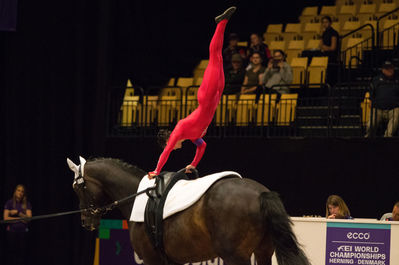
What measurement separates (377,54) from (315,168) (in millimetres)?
2545

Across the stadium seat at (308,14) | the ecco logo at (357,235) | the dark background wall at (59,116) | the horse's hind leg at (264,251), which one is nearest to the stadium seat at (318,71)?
the dark background wall at (59,116)

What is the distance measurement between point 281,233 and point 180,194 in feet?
3.41

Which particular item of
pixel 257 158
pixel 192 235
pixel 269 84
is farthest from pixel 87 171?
pixel 269 84

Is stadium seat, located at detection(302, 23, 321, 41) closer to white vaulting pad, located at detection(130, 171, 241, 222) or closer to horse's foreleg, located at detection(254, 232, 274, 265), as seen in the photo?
white vaulting pad, located at detection(130, 171, 241, 222)

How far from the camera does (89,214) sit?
6695 millimetres

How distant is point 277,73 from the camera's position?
11.4 metres

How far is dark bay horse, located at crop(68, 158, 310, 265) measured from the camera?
5469mm

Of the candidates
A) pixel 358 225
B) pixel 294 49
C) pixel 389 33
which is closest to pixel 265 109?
pixel 294 49

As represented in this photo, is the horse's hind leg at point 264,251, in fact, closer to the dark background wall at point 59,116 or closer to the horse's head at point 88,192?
the horse's head at point 88,192

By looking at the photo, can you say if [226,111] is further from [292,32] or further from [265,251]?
[265,251]

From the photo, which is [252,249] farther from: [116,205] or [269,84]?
[269,84]

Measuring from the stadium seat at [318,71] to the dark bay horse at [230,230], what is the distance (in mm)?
6434

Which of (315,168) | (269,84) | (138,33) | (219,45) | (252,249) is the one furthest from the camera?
(138,33)

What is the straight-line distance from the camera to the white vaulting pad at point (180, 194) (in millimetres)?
5914
